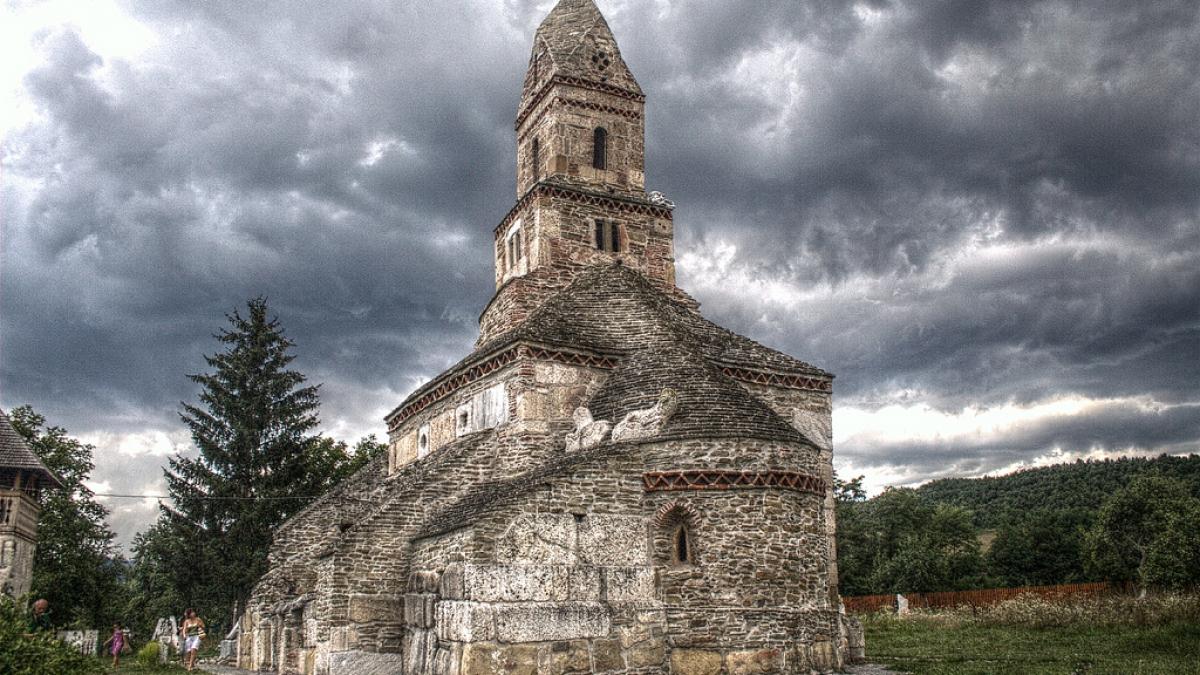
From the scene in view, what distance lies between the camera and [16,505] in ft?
97.7

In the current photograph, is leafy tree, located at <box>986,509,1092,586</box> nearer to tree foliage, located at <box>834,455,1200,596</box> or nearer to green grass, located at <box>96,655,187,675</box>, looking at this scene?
tree foliage, located at <box>834,455,1200,596</box>

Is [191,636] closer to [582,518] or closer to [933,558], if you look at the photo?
[582,518]

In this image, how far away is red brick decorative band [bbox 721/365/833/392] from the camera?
1998 centimetres

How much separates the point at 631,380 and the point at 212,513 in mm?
24106

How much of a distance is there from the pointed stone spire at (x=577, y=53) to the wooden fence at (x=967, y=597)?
67.9 feet

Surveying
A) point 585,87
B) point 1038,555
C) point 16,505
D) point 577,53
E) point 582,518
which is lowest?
point 1038,555

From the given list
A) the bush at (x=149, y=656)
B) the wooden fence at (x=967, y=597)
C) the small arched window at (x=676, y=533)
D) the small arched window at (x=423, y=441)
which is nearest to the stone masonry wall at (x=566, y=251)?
the small arched window at (x=423, y=441)

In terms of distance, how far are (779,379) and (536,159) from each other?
9824 mm

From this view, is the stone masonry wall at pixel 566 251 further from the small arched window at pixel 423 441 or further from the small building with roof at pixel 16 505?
the small building with roof at pixel 16 505

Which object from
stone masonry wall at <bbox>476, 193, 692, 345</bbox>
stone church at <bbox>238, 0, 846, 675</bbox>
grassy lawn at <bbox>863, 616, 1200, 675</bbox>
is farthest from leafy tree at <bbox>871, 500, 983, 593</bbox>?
stone church at <bbox>238, 0, 846, 675</bbox>

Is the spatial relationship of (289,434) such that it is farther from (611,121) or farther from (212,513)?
(611,121)

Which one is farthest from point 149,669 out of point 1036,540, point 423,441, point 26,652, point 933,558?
point 1036,540

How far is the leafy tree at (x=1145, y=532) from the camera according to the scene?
40500mm

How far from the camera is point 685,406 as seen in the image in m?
15.7
